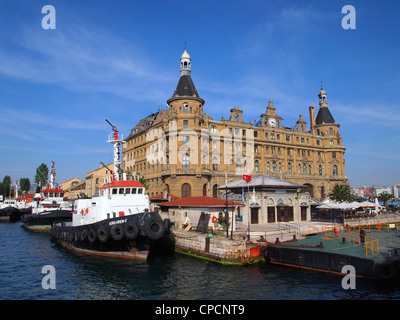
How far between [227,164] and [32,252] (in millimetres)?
40804

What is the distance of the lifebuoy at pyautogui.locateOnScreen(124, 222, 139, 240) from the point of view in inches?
993

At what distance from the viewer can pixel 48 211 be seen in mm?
55469

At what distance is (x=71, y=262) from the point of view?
26.9 metres

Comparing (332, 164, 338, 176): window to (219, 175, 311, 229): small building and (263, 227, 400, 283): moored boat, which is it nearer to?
(219, 175, 311, 229): small building

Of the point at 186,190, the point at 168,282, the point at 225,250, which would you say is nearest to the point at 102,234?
the point at 168,282

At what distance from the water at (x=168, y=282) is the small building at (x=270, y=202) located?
16.0m

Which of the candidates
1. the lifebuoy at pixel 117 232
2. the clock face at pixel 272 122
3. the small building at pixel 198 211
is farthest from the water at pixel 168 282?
the clock face at pixel 272 122

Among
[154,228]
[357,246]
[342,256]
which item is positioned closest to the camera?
[342,256]

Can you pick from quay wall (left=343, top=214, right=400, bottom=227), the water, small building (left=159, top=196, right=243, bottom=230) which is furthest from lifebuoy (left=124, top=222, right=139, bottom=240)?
quay wall (left=343, top=214, right=400, bottom=227)

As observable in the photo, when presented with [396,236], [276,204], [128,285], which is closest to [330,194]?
[276,204]

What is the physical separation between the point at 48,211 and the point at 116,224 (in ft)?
119

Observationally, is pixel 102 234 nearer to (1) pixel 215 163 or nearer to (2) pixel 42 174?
(1) pixel 215 163

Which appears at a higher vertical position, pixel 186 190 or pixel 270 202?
pixel 186 190
